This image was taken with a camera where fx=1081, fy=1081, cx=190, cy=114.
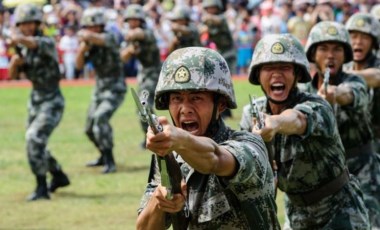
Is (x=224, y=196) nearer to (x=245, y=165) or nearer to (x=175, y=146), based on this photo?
(x=245, y=165)

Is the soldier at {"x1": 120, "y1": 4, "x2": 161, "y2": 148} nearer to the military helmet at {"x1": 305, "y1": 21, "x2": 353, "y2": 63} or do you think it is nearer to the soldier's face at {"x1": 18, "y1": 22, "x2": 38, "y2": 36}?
the soldier's face at {"x1": 18, "y1": 22, "x2": 38, "y2": 36}

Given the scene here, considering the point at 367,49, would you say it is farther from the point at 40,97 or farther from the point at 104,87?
the point at 104,87

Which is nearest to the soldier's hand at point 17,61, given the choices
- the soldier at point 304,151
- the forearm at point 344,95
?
the forearm at point 344,95

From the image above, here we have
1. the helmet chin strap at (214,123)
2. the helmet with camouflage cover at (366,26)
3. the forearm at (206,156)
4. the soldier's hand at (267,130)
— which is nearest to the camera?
the forearm at (206,156)

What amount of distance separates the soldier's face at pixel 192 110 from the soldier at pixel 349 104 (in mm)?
3119

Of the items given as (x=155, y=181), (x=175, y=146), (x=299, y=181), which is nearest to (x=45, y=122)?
(x=299, y=181)

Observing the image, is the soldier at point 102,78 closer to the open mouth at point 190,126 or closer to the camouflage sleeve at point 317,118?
the camouflage sleeve at point 317,118

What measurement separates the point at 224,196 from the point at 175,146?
86 cm

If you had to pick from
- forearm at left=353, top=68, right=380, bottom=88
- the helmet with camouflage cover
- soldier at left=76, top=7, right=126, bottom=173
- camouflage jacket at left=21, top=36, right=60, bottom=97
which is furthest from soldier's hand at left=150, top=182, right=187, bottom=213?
soldier at left=76, top=7, right=126, bottom=173

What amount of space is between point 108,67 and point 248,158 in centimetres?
1165

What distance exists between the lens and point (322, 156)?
7461 mm

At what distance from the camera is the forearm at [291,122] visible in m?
6.87

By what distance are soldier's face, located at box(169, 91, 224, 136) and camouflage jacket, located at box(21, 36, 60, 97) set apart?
861 cm

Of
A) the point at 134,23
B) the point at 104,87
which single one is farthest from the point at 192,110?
the point at 134,23
